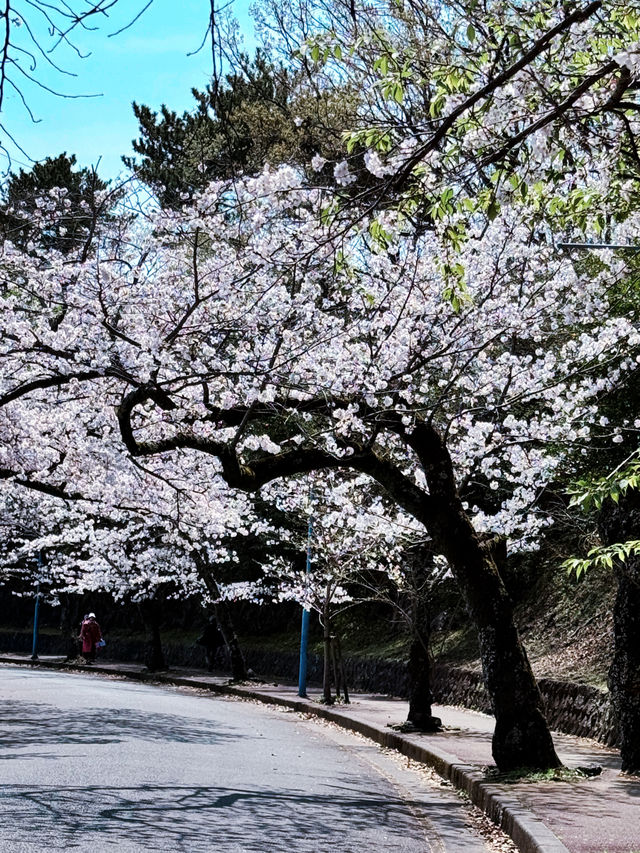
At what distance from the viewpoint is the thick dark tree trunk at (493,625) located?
10930 mm

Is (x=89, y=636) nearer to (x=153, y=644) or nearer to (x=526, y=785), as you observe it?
(x=153, y=644)

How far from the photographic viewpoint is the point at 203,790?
9312mm

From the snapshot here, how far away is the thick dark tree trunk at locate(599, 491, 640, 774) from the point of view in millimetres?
11031

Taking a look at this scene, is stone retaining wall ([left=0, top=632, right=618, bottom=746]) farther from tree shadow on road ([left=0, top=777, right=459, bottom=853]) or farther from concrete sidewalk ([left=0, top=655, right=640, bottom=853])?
tree shadow on road ([left=0, top=777, right=459, bottom=853])

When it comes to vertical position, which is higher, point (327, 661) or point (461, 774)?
point (327, 661)

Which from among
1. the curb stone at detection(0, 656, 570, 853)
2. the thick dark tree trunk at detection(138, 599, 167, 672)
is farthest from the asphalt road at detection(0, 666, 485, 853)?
the thick dark tree trunk at detection(138, 599, 167, 672)

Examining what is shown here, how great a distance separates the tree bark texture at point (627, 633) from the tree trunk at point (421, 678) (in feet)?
13.0

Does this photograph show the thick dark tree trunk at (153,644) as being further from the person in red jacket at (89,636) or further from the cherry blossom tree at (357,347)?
the cherry blossom tree at (357,347)

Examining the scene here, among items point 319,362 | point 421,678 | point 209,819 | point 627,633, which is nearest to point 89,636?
point 421,678

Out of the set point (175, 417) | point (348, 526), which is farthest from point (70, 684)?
point (175, 417)

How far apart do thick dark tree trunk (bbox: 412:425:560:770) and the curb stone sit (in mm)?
570

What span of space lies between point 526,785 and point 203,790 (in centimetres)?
305

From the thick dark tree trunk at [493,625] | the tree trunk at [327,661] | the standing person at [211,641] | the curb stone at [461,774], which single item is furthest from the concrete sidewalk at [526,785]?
the standing person at [211,641]

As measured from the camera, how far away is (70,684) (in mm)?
23812
